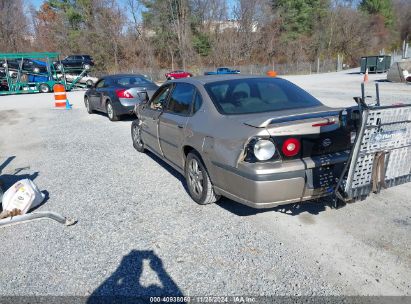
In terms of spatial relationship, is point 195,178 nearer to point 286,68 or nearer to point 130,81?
point 130,81

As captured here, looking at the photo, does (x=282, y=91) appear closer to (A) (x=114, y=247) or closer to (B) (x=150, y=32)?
(A) (x=114, y=247)

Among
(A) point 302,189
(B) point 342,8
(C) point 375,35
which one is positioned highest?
(B) point 342,8

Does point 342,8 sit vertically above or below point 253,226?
above

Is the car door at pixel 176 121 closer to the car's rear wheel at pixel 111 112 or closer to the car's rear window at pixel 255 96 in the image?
the car's rear window at pixel 255 96

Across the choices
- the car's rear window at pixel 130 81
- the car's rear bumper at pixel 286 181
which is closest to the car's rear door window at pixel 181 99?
the car's rear bumper at pixel 286 181

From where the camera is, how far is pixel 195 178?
13.5 feet

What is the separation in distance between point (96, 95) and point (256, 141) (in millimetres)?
9647

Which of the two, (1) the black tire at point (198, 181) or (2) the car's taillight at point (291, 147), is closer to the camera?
(2) the car's taillight at point (291, 147)

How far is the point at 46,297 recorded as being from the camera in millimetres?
2695

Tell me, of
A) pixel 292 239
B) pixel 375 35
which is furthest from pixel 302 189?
pixel 375 35

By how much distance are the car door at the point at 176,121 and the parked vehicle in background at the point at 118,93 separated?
482 centimetres

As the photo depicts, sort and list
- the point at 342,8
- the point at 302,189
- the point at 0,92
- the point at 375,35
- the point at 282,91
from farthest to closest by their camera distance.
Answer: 1. the point at 375,35
2. the point at 342,8
3. the point at 0,92
4. the point at 282,91
5. the point at 302,189

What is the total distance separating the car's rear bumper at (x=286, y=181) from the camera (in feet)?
10.0

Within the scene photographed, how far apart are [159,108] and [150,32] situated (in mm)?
45483
